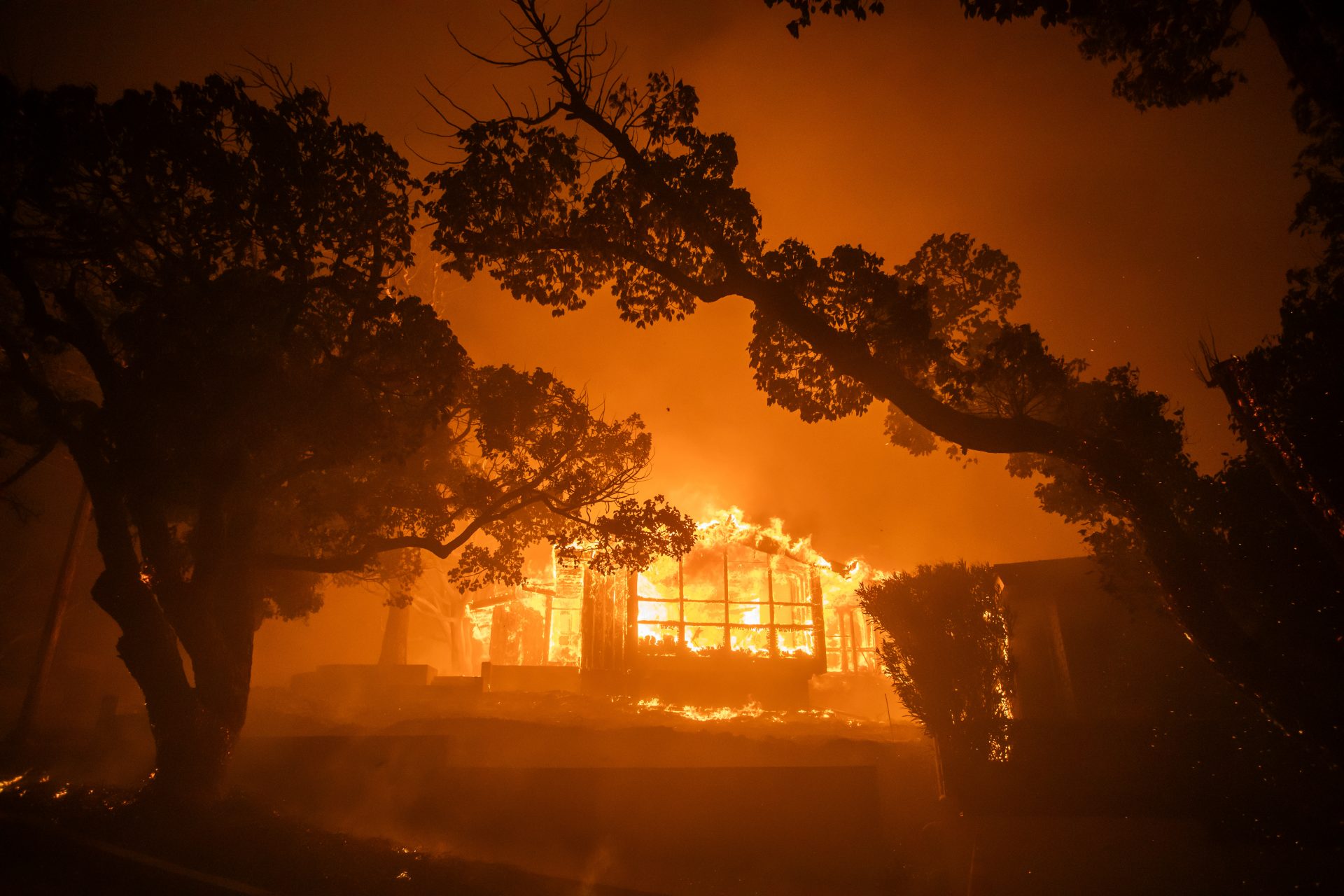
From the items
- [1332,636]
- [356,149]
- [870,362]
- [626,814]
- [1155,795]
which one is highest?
[356,149]

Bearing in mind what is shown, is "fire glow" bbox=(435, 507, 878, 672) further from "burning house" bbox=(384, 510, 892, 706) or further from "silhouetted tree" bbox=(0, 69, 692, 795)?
"silhouetted tree" bbox=(0, 69, 692, 795)

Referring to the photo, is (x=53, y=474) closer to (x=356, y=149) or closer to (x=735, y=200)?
(x=356, y=149)

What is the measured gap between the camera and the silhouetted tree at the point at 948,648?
551 inches

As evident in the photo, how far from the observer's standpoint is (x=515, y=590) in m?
36.5

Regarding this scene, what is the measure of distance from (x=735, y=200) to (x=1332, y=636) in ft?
35.7

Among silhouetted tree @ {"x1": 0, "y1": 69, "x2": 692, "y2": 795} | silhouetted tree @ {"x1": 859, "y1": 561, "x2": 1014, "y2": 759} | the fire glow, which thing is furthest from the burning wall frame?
silhouetted tree @ {"x1": 0, "y1": 69, "x2": 692, "y2": 795}

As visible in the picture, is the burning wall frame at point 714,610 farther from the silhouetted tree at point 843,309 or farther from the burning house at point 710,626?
the silhouetted tree at point 843,309

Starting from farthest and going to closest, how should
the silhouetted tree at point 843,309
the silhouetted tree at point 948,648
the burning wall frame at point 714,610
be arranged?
the burning wall frame at point 714,610 → the silhouetted tree at point 948,648 → the silhouetted tree at point 843,309

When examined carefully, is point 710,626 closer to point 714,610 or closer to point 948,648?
point 714,610

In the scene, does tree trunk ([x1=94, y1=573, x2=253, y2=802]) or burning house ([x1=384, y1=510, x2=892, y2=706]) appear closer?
tree trunk ([x1=94, y1=573, x2=253, y2=802])

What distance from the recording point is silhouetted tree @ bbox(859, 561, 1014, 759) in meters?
14.0

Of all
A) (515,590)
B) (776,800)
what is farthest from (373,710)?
(515,590)

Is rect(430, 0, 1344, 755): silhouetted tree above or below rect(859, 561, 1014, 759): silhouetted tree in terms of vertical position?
above

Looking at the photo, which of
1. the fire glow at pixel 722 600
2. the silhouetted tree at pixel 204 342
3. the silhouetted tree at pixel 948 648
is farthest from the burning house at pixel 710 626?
the silhouetted tree at pixel 204 342
